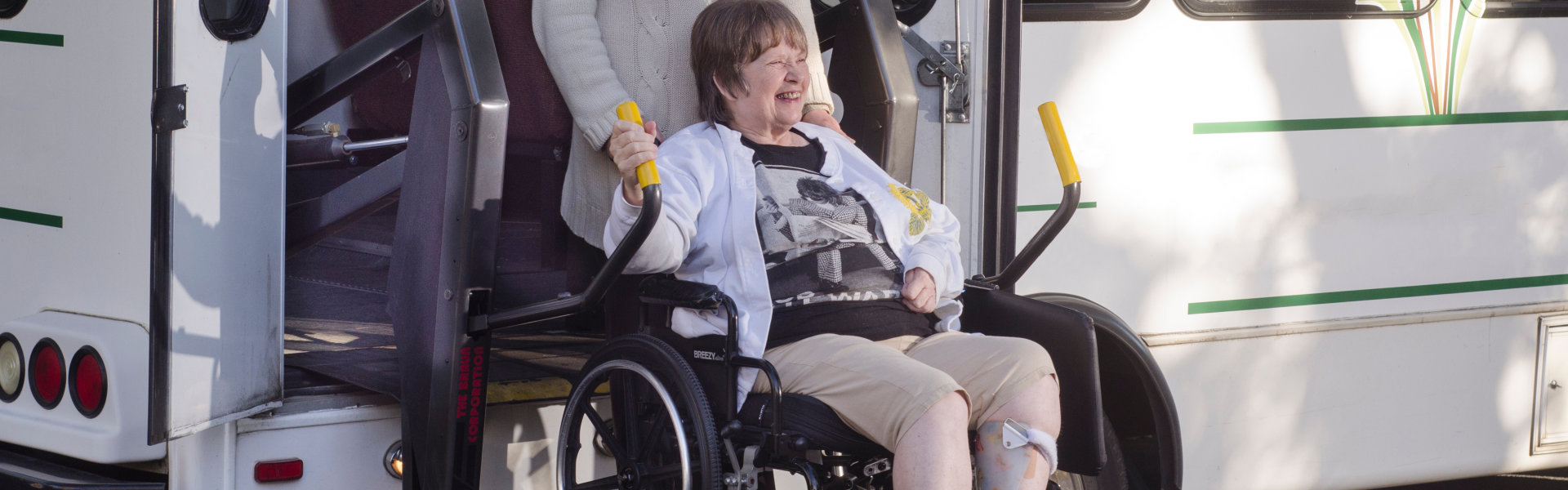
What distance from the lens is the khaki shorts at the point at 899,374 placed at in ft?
6.98

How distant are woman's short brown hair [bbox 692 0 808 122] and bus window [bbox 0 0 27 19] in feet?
4.30

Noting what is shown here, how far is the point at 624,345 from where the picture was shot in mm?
2311

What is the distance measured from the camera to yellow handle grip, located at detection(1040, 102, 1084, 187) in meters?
2.50

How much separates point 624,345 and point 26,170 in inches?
48.3

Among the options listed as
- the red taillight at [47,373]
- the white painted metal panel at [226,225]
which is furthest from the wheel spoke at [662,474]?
the red taillight at [47,373]

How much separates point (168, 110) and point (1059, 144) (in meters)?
1.65

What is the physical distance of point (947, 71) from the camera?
113 inches

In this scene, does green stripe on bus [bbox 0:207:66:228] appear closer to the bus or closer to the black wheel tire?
the bus

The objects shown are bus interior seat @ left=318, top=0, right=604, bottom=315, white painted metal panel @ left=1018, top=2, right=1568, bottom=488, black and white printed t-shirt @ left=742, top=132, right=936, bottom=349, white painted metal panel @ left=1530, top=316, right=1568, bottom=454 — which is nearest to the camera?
black and white printed t-shirt @ left=742, top=132, right=936, bottom=349

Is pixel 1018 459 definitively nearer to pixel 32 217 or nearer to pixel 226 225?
pixel 226 225

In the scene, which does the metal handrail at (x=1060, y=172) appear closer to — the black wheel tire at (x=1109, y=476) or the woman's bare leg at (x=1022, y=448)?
the woman's bare leg at (x=1022, y=448)

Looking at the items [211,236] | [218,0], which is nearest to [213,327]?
[211,236]

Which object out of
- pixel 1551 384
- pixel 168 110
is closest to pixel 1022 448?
pixel 168 110

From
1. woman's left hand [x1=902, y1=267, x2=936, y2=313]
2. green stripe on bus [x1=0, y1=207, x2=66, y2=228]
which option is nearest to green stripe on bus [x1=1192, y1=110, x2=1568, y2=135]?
woman's left hand [x1=902, y1=267, x2=936, y2=313]
